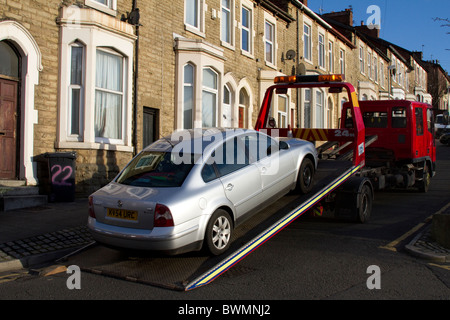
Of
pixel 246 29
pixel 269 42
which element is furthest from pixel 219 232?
pixel 269 42

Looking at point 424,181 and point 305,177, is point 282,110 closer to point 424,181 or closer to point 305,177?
point 424,181

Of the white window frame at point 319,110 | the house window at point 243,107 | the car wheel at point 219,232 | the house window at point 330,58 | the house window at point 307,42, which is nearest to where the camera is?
the car wheel at point 219,232

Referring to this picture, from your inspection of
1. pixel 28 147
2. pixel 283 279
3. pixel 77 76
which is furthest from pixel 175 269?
pixel 77 76

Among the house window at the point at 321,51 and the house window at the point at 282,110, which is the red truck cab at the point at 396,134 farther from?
the house window at the point at 321,51

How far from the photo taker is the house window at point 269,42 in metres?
19.0

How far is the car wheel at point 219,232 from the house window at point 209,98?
8.93m

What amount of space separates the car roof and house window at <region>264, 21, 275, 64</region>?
42.9ft

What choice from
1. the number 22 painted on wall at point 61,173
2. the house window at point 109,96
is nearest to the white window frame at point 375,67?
the house window at point 109,96

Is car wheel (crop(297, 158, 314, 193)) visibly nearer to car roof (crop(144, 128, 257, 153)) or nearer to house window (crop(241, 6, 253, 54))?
car roof (crop(144, 128, 257, 153))

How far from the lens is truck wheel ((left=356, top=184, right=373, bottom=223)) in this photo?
27.5ft

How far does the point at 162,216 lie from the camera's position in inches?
A: 204

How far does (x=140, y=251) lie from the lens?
211 inches

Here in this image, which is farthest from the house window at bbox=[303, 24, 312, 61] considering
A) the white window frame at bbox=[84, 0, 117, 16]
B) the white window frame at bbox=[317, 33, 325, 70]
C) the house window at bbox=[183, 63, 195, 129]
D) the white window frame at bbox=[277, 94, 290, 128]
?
the white window frame at bbox=[84, 0, 117, 16]

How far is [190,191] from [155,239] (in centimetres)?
73
